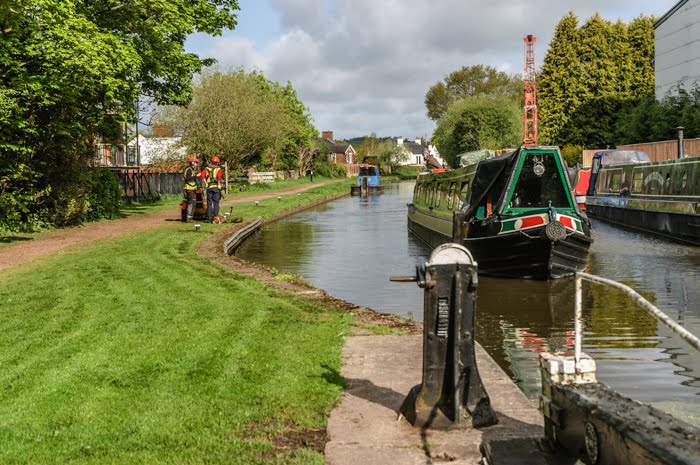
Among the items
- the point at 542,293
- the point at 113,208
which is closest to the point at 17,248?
the point at 113,208

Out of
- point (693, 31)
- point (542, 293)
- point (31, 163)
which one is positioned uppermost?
point (693, 31)

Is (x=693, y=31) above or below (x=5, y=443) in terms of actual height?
above

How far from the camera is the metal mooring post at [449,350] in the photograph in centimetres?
477

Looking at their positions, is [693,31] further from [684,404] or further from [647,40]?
[684,404]

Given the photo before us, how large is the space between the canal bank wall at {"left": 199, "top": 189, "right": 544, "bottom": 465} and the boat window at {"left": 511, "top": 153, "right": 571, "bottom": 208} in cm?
779

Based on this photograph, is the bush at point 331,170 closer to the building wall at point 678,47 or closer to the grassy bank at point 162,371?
the building wall at point 678,47

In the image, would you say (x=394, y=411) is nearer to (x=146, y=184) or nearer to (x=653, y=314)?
(x=653, y=314)

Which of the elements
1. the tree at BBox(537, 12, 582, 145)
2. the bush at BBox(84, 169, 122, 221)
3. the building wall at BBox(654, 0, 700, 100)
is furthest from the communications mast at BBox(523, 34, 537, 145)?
the bush at BBox(84, 169, 122, 221)

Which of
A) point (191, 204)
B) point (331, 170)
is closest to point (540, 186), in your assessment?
point (191, 204)

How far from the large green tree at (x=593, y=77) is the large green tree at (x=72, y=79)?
41.7 metres

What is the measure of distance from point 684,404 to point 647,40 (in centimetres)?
6070

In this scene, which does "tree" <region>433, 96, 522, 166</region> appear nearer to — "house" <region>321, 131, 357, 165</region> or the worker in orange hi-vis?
the worker in orange hi-vis

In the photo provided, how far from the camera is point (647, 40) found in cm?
6069

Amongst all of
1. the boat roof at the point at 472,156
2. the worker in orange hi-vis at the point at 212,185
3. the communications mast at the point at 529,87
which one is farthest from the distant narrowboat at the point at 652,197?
the communications mast at the point at 529,87
